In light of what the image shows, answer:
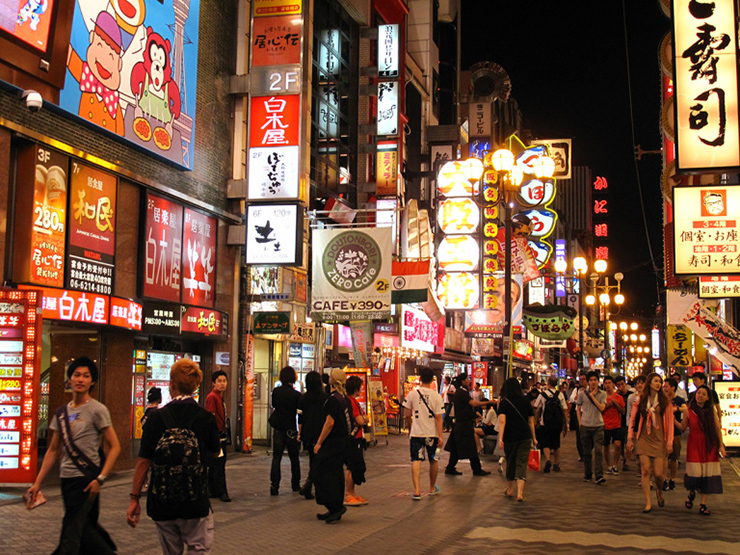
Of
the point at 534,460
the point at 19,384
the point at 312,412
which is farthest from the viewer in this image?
the point at 534,460

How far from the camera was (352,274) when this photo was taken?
70.7 ft

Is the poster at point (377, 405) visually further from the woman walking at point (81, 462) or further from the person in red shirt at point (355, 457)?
the woman walking at point (81, 462)

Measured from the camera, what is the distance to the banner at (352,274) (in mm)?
21203

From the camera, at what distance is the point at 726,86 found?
1569cm

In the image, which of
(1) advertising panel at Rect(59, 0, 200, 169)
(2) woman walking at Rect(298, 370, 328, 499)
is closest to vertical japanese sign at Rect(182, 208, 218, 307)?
(1) advertising panel at Rect(59, 0, 200, 169)

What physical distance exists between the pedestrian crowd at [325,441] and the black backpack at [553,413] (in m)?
0.02

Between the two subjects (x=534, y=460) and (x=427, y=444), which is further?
(x=534, y=460)

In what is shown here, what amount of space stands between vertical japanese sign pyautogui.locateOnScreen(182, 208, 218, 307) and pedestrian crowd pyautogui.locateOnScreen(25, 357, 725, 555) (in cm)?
565

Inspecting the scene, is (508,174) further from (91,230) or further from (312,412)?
(312,412)

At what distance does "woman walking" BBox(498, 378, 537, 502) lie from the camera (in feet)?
43.9

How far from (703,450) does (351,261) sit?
423 inches

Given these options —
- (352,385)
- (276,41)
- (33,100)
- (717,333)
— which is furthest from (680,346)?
(33,100)

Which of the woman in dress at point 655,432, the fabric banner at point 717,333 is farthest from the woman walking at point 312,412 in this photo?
the fabric banner at point 717,333

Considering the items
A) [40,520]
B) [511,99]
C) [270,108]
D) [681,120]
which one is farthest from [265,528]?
[511,99]
